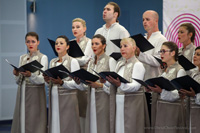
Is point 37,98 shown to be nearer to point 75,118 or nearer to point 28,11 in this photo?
point 75,118

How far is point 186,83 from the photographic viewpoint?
3.78 meters

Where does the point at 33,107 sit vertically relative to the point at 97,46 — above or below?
below

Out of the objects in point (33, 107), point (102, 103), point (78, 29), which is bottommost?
point (33, 107)

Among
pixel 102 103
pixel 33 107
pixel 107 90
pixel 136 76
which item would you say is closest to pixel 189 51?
pixel 136 76

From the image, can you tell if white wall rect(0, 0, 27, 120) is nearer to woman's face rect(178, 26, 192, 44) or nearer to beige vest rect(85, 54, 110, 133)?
beige vest rect(85, 54, 110, 133)

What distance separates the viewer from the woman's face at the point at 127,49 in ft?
14.5

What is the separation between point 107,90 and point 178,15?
2011mm

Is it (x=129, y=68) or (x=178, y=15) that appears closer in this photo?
(x=129, y=68)

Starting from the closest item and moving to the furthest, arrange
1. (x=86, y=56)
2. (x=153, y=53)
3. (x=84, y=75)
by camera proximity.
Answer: (x=84, y=75)
(x=153, y=53)
(x=86, y=56)

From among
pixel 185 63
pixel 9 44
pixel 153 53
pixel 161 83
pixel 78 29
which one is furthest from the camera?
pixel 9 44

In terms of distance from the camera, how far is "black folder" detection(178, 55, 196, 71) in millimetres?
4133

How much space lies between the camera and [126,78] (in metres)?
4.41

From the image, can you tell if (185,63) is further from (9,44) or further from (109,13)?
(9,44)

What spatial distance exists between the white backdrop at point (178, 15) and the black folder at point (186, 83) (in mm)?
1995
